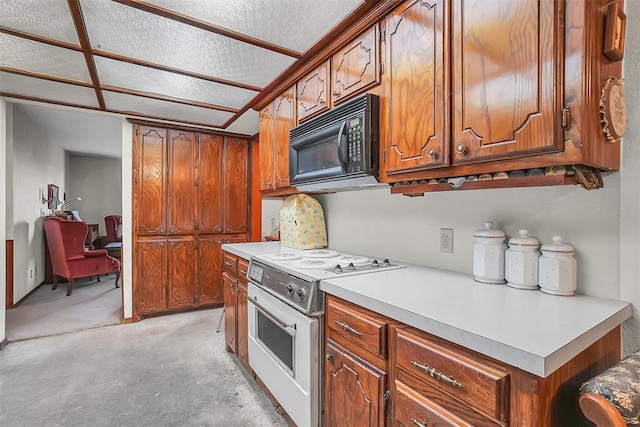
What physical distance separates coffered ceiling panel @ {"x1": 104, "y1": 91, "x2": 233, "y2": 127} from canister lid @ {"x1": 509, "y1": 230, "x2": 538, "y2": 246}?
9.04ft

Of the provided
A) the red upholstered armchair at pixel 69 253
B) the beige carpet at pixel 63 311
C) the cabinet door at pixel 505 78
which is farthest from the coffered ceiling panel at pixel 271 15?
the red upholstered armchair at pixel 69 253

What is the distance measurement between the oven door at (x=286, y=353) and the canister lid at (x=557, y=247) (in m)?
0.94

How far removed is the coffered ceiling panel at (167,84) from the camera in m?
2.09

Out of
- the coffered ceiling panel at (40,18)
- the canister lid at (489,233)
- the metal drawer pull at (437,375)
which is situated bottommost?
the metal drawer pull at (437,375)

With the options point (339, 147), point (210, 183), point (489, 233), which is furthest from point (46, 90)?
point (489, 233)

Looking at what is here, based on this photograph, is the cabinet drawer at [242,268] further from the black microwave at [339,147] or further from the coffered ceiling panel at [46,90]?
the coffered ceiling panel at [46,90]

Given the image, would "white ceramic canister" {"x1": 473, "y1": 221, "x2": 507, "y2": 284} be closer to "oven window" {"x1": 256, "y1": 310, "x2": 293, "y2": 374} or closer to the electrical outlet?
the electrical outlet

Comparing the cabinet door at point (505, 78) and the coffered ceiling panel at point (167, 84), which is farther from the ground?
the coffered ceiling panel at point (167, 84)

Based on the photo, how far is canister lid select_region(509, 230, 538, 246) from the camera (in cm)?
117

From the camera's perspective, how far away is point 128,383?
7.06 ft

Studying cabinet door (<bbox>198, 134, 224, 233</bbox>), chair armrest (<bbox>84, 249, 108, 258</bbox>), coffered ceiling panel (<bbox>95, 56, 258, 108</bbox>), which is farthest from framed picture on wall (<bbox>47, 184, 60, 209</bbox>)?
coffered ceiling panel (<bbox>95, 56, 258, 108</bbox>)

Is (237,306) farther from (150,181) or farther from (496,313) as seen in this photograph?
(150,181)

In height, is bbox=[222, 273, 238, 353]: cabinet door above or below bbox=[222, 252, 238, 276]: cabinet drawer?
below

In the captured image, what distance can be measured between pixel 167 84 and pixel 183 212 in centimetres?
164
